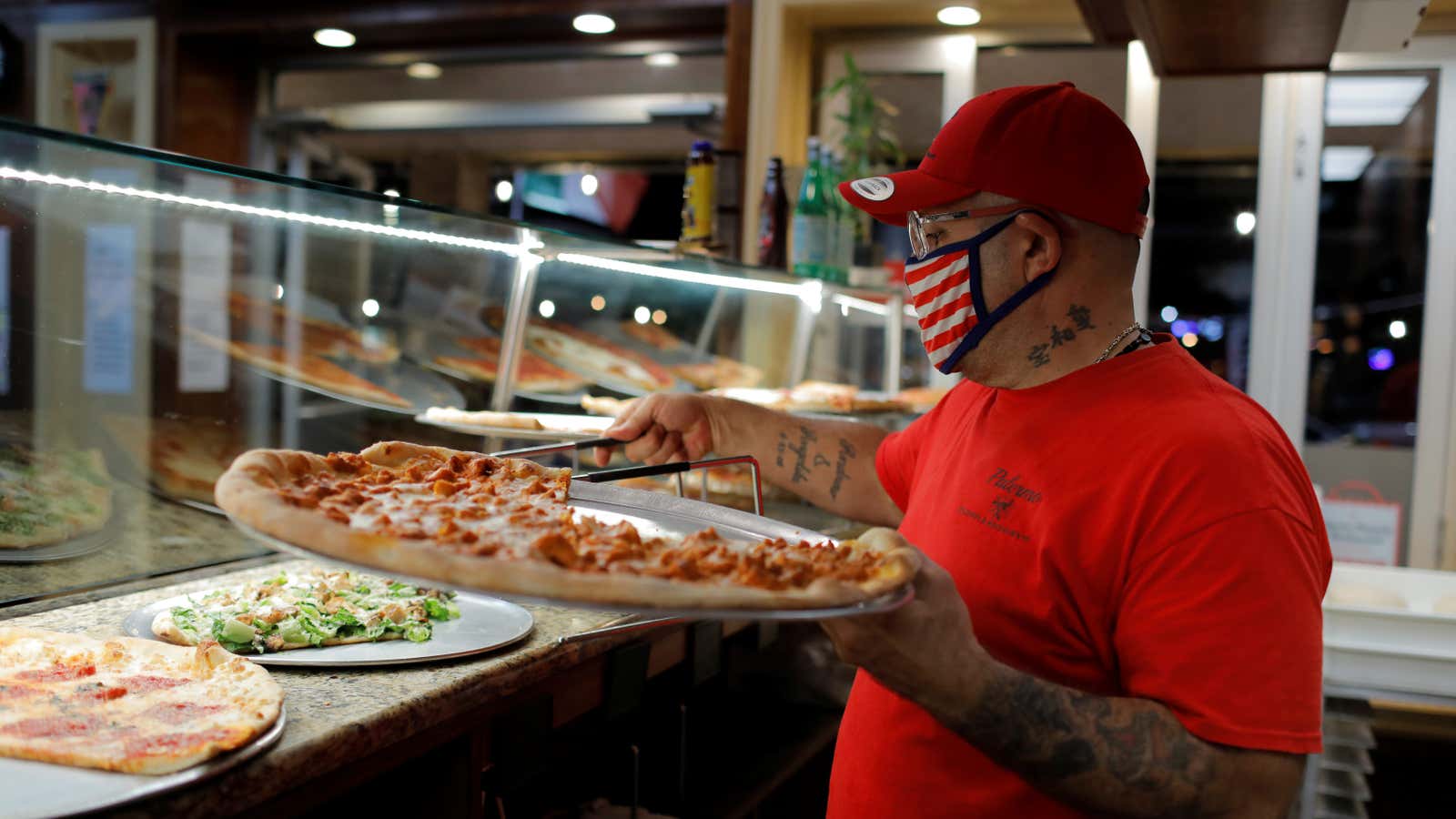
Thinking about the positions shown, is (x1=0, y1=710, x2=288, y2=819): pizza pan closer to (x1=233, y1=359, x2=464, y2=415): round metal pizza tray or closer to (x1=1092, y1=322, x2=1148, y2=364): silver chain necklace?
(x1=1092, y1=322, x2=1148, y2=364): silver chain necklace

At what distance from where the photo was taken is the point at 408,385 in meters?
2.89

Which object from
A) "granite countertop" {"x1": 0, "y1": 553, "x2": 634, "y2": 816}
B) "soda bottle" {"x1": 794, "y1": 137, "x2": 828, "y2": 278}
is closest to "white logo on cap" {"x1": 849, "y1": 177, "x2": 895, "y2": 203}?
"granite countertop" {"x1": 0, "y1": 553, "x2": 634, "y2": 816}

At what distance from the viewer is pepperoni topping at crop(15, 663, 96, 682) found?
4.91 feet

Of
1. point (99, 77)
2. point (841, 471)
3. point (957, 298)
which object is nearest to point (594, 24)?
point (99, 77)

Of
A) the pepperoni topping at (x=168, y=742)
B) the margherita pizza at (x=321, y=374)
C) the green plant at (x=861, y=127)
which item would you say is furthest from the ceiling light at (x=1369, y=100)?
the pepperoni topping at (x=168, y=742)

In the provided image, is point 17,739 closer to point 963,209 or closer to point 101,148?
point 101,148

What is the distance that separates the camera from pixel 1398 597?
3.77 m

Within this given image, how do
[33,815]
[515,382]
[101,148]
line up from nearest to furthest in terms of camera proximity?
[33,815] < [101,148] < [515,382]

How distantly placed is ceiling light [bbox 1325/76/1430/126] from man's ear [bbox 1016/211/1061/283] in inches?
148

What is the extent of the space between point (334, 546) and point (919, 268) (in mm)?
967

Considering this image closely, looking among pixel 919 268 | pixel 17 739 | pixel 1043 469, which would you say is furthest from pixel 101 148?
pixel 1043 469

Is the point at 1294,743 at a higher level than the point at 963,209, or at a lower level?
lower

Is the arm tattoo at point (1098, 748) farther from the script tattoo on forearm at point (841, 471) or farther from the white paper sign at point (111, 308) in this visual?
the white paper sign at point (111, 308)

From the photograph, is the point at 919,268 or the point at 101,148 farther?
the point at 919,268
